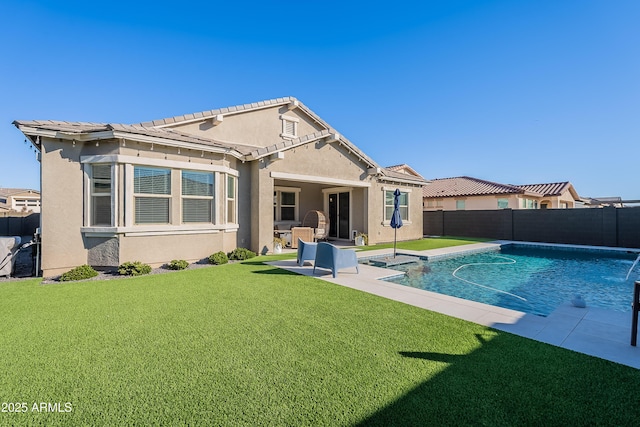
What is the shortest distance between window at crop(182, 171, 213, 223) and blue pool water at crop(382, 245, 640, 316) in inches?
282

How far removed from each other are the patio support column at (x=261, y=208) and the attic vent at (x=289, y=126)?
5494mm

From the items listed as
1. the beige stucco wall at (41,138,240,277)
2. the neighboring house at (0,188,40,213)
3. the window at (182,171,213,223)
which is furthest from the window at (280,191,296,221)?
the neighboring house at (0,188,40,213)

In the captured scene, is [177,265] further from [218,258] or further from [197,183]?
[197,183]

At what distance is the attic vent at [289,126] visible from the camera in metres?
17.7

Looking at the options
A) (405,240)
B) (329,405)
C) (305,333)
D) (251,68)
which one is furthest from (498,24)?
(329,405)

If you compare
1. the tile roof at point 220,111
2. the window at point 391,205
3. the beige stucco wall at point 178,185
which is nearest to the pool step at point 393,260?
the beige stucco wall at point 178,185

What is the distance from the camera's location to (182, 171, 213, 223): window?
1049 cm

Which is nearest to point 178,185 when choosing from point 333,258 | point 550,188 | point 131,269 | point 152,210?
point 152,210

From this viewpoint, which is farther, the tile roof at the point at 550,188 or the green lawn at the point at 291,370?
the tile roof at the point at 550,188

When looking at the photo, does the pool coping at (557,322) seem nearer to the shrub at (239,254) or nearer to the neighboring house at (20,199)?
the shrub at (239,254)

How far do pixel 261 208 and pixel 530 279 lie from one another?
10.3 meters

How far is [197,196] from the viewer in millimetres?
10758

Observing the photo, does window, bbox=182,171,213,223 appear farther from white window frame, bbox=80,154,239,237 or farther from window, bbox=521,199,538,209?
window, bbox=521,199,538,209

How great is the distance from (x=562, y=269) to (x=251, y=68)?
20034mm
